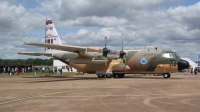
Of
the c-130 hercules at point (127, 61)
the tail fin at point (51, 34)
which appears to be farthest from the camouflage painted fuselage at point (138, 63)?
the tail fin at point (51, 34)

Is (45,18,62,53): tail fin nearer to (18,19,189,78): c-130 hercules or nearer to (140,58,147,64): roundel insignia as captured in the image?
(18,19,189,78): c-130 hercules

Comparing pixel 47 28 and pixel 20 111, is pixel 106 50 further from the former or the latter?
pixel 20 111

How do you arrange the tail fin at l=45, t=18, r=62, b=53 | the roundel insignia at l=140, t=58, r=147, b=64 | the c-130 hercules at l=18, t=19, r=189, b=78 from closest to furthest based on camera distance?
the c-130 hercules at l=18, t=19, r=189, b=78, the roundel insignia at l=140, t=58, r=147, b=64, the tail fin at l=45, t=18, r=62, b=53

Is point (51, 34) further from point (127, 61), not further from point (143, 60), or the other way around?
point (143, 60)

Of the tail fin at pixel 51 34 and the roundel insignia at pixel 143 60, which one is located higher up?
the tail fin at pixel 51 34

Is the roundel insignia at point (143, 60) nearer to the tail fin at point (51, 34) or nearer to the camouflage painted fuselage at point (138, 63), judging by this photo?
the camouflage painted fuselage at point (138, 63)

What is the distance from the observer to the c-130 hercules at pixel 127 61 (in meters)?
30.2

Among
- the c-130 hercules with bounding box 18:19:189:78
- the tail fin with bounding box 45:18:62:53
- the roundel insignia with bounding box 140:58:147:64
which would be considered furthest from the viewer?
the tail fin with bounding box 45:18:62:53

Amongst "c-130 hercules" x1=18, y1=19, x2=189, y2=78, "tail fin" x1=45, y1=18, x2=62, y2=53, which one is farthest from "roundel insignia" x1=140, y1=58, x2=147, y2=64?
"tail fin" x1=45, y1=18, x2=62, y2=53

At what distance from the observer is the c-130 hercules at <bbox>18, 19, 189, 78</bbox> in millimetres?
30172

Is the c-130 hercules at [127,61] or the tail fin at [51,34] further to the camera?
the tail fin at [51,34]

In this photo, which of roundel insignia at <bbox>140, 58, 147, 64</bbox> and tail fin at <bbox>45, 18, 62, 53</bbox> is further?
tail fin at <bbox>45, 18, 62, 53</bbox>

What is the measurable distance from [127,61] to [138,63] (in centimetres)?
151

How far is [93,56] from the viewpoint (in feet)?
99.8
